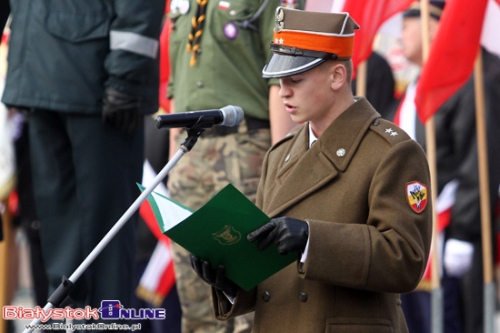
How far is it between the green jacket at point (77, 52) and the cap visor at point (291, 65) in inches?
52.1

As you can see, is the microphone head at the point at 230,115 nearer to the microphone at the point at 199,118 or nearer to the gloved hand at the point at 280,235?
the microphone at the point at 199,118

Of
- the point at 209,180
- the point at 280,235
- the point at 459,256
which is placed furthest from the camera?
the point at 459,256

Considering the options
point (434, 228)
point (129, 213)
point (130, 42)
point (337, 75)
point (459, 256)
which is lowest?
point (459, 256)

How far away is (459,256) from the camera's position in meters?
5.72

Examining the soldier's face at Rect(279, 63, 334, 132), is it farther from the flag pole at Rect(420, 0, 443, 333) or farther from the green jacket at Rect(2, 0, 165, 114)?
the flag pole at Rect(420, 0, 443, 333)

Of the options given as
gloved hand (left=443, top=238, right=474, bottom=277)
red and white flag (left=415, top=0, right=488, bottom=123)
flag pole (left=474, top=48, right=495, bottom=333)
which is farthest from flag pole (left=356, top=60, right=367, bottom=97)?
gloved hand (left=443, top=238, right=474, bottom=277)

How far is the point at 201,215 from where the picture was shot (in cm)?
258

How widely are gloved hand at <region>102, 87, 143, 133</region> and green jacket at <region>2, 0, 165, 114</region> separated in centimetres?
3

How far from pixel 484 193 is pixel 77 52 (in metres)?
2.61

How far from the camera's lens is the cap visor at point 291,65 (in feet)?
9.38

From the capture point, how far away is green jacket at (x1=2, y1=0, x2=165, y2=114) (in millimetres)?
4117

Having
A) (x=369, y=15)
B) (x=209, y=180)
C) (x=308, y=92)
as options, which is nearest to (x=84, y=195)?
(x=209, y=180)

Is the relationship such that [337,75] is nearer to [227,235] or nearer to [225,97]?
[227,235]

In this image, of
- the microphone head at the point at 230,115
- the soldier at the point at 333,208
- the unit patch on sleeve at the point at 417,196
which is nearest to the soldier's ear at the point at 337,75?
the soldier at the point at 333,208
